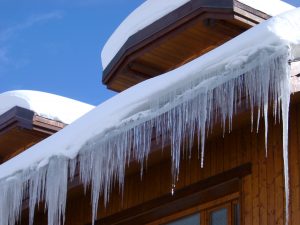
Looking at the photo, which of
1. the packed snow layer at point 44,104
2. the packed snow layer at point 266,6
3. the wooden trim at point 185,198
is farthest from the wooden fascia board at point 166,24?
the wooden trim at point 185,198

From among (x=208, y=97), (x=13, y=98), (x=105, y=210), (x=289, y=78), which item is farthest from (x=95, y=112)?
(x=13, y=98)

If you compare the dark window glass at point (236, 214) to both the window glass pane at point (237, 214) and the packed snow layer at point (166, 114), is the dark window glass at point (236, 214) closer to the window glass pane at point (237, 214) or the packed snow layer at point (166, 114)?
the window glass pane at point (237, 214)

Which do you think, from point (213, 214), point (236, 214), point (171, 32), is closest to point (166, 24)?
point (171, 32)

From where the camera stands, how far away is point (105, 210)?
9.59 metres

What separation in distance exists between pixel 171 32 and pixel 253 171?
117 inches

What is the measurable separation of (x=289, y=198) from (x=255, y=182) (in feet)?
1.70

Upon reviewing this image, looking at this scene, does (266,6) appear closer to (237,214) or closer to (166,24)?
(166,24)

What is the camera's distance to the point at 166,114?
721cm

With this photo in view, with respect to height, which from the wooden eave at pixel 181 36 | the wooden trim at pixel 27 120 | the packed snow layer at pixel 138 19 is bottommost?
the wooden eave at pixel 181 36

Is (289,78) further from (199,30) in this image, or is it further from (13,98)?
(13,98)

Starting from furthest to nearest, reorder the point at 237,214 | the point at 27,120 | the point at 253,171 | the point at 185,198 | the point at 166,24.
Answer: the point at 27,120
the point at 166,24
the point at 185,198
the point at 237,214
the point at 253,171

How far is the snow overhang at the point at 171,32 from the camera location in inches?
377

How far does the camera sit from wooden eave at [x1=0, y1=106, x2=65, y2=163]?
12.6 m

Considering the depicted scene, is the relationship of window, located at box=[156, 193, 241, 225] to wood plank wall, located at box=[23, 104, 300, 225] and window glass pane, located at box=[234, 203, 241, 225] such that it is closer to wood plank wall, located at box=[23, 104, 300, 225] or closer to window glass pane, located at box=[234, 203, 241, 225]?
window glass pane, located at box=[234, 203, 241, 225]
